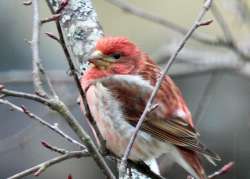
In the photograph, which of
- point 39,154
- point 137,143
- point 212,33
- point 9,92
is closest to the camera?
point 9,92

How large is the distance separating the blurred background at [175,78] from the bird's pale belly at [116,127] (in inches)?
60.6

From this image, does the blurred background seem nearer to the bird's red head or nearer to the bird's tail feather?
the bird's red head

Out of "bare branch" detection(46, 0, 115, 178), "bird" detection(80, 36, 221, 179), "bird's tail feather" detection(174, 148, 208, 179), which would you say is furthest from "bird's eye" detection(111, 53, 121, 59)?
"bird's tail feather" detection(174, 148, 208, 179)

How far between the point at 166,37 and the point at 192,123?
14.4 feet

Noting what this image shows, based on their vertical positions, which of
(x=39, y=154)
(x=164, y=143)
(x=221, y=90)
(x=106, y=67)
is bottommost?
(x=39, y=154)

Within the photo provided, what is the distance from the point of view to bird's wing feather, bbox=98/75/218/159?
5.46 metres

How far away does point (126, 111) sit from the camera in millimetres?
5500

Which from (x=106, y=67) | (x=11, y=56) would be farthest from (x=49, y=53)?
(x=106, y=67)

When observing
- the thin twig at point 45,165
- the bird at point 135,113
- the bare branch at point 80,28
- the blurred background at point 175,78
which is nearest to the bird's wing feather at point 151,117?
the bird at point 135,113

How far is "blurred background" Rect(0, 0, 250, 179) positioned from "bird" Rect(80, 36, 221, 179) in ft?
A: 4.79

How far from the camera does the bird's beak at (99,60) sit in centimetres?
551

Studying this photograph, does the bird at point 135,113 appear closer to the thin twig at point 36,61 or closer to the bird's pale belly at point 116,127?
the bird's pale belly at point 116,127

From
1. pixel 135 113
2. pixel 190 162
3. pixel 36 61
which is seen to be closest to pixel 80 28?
pixel 135 113

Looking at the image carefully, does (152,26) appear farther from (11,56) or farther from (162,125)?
(162,125)
